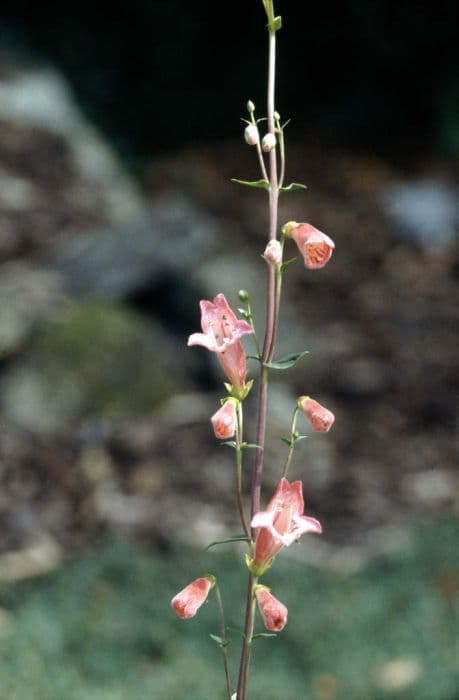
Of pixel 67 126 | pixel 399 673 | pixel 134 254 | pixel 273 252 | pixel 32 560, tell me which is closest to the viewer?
pixel 273 252

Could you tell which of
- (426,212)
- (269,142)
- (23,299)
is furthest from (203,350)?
(269,142)

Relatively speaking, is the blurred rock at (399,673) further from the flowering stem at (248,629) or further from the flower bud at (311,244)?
the flower bud at (311,244)

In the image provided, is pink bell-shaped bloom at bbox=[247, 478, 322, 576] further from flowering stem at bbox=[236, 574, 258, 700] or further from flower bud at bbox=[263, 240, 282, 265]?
flower bud at bbox=[263, 240, 282, 265]

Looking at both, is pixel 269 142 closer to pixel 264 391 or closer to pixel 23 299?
pixel 264 391

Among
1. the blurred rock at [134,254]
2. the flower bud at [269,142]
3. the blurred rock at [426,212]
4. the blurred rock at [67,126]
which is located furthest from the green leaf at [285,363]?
the blurred rock at [426,212]

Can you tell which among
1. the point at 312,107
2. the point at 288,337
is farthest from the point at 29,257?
the point at 312,107

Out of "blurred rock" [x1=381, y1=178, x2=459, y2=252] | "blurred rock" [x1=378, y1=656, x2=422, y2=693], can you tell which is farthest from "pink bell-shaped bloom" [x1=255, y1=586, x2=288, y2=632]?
"blurred rock" [x1=381, y1=178, x2=459, y2=252]
